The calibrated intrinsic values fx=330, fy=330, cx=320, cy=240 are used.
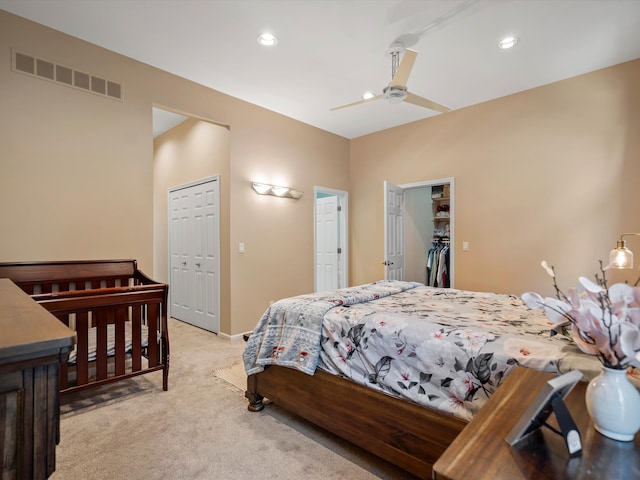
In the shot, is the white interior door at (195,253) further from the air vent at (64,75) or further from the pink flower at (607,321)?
the pink flower at (607,321)

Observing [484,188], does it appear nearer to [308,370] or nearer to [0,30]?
[308,370]

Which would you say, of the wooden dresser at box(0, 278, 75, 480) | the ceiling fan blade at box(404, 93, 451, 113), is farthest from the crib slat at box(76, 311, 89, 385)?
the ceiling fan blade at box(404, 93, 451, 113)

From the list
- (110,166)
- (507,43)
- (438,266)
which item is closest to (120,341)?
(110,166)

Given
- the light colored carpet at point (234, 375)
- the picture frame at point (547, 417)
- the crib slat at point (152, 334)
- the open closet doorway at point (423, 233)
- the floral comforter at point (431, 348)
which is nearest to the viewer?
the picture frame at point (547, 417)

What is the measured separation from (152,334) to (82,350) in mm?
466

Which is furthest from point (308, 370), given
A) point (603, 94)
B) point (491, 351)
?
point (603, 94)

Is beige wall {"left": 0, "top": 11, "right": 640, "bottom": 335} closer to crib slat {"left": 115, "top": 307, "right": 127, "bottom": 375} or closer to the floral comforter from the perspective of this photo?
crib slat {"left": 115, "top": 307, "right": 127, "bottom": 375}

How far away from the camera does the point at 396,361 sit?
1.72 m

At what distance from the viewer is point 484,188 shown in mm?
4168

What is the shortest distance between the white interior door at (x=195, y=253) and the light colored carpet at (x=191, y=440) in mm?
1636

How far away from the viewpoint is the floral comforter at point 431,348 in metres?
1.42

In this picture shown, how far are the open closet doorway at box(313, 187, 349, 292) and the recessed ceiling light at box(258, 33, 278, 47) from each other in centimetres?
264

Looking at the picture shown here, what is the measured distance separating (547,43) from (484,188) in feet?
5.46

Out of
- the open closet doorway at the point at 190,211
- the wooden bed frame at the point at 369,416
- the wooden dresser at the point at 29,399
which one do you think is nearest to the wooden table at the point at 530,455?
the wooden bed frame at the point at 369,416
